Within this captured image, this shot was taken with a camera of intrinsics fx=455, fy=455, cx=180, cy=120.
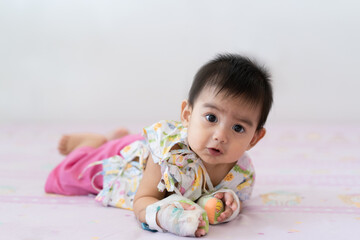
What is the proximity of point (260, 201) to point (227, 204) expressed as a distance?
229 mm

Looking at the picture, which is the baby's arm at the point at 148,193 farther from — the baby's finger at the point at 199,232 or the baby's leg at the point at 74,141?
the baby's leg at the point at 74,141

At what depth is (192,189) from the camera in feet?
3.73

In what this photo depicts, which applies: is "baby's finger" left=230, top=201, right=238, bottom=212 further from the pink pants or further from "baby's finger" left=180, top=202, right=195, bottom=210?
the pink pants

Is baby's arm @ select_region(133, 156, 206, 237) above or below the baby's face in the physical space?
below

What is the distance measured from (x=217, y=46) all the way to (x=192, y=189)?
166 cm

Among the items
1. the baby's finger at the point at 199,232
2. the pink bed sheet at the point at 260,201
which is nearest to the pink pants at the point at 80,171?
the pink bed sheet at the point at 260,201

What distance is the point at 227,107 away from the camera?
1.04 metres

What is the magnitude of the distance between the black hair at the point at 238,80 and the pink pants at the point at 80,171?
406mm

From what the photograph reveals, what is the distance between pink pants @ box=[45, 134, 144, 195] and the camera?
138 cm

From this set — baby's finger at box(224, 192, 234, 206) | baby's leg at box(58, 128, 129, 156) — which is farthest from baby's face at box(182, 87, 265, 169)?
baby's leg at box(58, 128, 129, 156)

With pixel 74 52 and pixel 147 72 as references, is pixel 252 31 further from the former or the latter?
pixel 74 52

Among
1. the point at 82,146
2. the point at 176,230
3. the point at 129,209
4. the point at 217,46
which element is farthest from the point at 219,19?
the point at 176,230

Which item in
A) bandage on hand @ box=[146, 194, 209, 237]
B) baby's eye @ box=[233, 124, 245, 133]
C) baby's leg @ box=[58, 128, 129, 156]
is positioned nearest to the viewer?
bandage on hand @ box=[146, 194, 209, 237]

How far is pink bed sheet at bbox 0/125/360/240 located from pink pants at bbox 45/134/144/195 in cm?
4
